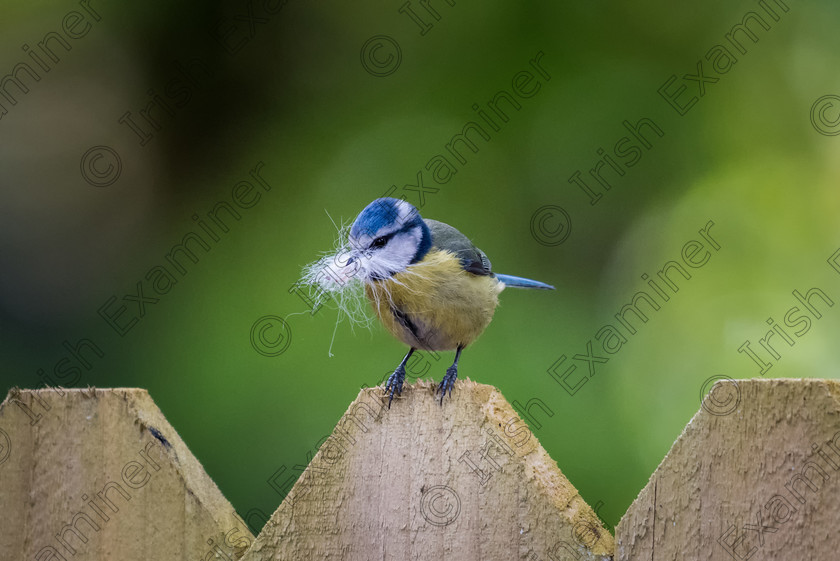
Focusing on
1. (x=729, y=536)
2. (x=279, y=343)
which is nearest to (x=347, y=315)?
(x=729, y=536)

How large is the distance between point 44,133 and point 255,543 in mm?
1824

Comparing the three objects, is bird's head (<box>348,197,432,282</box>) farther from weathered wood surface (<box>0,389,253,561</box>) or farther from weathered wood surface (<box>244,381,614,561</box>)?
weathered wood surface (<box>0,389,253,561</box>)

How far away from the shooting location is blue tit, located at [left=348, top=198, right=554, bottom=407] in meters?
1.67

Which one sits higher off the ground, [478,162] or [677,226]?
[677,226]

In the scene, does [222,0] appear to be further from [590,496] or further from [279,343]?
[590,496]

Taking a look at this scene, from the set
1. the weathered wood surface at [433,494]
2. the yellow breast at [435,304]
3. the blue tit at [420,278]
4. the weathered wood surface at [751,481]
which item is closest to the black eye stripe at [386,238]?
the blue tit at [420,278]

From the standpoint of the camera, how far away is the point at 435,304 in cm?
206

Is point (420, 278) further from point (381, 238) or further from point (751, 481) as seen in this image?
point (751, 481)

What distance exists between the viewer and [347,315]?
1.44m

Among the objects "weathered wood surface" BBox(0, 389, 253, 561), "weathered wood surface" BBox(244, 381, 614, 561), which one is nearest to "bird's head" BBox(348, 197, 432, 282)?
"weathered wood surface" BBox(244, 381, 614, 561)

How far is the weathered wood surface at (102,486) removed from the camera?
1.36 metres

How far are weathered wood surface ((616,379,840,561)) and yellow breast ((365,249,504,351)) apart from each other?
36.0 inches

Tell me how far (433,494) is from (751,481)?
489 mm

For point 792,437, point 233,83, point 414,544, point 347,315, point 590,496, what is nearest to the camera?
point 792,437
